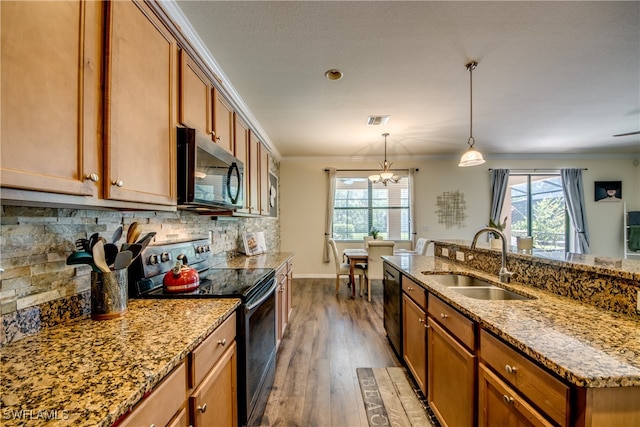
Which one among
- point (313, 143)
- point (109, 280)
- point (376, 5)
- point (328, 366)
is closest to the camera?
point (109, 280)

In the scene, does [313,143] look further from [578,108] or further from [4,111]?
[4,111]

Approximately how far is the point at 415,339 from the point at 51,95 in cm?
228

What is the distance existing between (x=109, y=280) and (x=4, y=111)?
0.70m

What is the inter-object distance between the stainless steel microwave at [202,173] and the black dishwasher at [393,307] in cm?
156

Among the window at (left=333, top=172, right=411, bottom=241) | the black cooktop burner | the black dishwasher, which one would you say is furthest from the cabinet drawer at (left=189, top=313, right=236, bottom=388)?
the window at (left=333, top=172, right=411, bottom=241)

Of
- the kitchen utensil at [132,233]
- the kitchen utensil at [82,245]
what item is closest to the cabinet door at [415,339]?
the kitchen utensil at [132,233]

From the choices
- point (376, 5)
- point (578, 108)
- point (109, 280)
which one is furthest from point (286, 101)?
point (578, 108)

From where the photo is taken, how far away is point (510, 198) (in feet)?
19.1

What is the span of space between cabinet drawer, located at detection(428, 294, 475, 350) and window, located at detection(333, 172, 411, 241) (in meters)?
4.18

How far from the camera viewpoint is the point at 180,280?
148cm

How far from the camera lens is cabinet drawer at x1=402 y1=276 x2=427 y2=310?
1800 mm

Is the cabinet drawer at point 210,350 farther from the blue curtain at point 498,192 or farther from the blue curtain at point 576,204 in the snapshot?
the blue curtain at point 576,204

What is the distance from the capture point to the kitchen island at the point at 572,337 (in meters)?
0.74

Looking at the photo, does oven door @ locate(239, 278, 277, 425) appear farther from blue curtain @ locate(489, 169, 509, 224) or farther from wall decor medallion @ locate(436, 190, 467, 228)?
blue curtain @ locate(489, 169, 509, 224)
